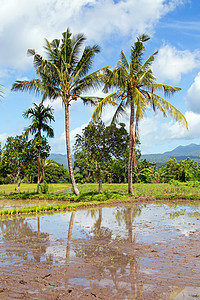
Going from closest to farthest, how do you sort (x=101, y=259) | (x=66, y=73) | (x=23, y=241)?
(x=101, y=259), (x=23, y=241), (x=66, y=73)

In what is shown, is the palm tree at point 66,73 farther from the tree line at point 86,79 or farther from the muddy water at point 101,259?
the muddy water at point 101,259

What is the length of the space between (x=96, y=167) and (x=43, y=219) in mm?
9184

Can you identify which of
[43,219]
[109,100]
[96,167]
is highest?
[109,100]

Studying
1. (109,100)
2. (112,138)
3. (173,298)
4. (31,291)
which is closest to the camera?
(173,298)

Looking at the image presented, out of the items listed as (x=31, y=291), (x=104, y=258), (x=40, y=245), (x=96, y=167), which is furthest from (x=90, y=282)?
(x=96, y=167)

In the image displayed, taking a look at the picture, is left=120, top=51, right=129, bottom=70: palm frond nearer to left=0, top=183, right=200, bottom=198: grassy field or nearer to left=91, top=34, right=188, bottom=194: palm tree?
left=91, top=34, right=188, bottom=194: palm tree

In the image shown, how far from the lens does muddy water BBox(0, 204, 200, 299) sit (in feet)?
14.0

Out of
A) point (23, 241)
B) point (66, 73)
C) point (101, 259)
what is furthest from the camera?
point (66, 73)

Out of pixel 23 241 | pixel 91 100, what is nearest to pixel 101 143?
pixel 91 100

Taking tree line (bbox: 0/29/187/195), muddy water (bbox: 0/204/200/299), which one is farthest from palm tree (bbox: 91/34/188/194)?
muddy water (bbox: 0/204/200/299)

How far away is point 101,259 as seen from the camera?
588 cm

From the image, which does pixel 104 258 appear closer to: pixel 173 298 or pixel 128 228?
pixel 173 298

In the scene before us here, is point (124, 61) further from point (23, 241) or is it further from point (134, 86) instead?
point (23, 241)

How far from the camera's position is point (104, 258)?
594 cm
